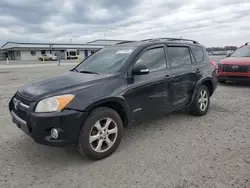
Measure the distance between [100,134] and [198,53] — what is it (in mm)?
3365

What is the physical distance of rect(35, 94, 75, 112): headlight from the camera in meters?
2.86

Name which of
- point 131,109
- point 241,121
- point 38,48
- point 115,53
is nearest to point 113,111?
point 131,109

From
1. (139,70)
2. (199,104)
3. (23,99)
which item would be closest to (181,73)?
(199,104)

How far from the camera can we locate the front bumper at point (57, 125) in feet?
9.23

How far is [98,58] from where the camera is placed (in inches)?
173

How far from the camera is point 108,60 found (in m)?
4.07

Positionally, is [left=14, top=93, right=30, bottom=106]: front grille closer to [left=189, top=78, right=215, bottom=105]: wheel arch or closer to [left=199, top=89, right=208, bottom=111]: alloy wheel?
[left=189, top=78, right=215, bottom=105]: wheel arch

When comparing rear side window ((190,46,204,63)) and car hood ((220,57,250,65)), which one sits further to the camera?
car hood ((220,57,250,65))

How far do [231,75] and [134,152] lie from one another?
7.10m

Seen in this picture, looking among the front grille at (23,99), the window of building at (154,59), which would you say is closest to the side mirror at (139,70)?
the window of building at (154,59)

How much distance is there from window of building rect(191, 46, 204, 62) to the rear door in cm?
19

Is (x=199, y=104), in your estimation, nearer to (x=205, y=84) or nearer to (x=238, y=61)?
(x=205, y=84)

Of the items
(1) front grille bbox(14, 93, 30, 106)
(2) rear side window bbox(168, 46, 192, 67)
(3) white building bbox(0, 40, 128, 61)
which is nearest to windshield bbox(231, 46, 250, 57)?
(2) rear side window bbox(168, 46, 192, 67)

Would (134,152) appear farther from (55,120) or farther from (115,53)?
(115,53)
